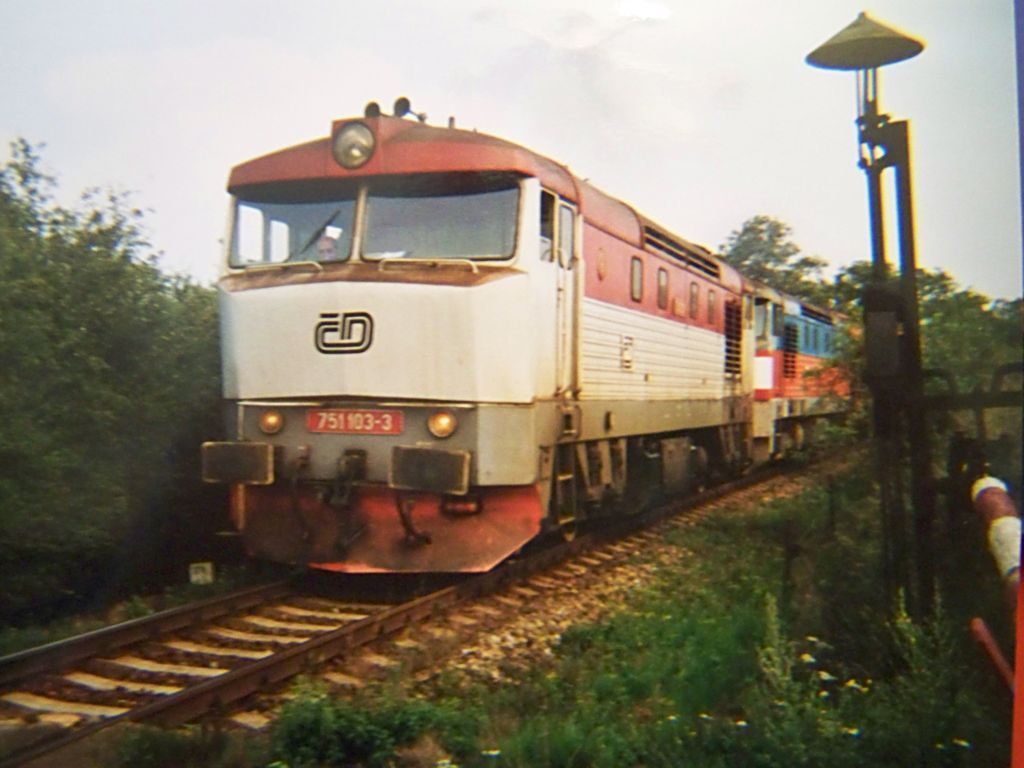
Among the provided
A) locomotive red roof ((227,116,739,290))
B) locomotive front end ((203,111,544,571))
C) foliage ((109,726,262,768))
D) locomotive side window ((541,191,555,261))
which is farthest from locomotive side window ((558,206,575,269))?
foliage ((109,726,262,768))

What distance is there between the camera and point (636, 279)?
299 inches

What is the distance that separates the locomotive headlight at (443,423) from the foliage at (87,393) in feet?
4.24

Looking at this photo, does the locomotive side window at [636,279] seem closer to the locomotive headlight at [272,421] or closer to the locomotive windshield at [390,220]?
the locomotive windshield at [390,220]

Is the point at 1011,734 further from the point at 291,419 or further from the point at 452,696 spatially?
the point at 291,419

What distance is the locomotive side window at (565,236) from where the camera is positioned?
246 inches

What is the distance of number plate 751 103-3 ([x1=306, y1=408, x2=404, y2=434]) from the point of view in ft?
17.6

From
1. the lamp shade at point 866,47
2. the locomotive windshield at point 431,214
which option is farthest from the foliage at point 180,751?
the lamp shade at point 866,47

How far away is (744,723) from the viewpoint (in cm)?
369

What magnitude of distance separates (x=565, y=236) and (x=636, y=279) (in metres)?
1.34

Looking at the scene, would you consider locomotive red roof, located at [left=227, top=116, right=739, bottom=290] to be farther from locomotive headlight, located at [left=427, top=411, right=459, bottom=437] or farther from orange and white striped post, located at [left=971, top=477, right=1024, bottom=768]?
orange and white striped post, located at [left=971, top=477, right=1024, bottom=768]

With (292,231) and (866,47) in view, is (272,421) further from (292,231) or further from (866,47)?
(866,47)

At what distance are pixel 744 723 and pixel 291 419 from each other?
2946 mm

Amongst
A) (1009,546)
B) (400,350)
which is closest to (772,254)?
(1009,546)

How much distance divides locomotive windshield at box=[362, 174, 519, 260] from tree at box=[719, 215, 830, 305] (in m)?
1.32
